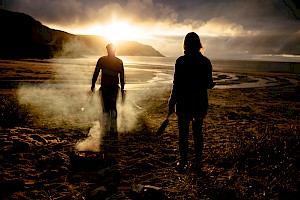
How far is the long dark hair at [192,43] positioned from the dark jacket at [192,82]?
0.07 meters

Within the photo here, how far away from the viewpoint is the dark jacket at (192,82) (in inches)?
161

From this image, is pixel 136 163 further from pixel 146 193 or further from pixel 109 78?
pixel 109 78

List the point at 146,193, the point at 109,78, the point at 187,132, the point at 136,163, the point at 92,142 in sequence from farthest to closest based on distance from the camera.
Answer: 1. the point at 109,78
2. the point at 92,142
3. the point at 136,163
4. the point at 187,132
5. the point at 146,193

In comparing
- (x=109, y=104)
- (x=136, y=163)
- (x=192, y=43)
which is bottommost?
(x=136, y=163)

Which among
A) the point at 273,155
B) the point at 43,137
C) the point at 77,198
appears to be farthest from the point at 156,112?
the point at 77,198

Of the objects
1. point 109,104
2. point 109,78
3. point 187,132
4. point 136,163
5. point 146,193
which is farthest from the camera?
point 109,104

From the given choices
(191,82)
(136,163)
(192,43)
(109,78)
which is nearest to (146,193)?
(136,163)

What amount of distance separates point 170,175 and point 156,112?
6298 millimetres

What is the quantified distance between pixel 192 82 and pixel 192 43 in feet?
2.07

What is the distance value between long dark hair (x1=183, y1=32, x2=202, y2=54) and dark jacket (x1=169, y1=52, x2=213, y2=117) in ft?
0.22

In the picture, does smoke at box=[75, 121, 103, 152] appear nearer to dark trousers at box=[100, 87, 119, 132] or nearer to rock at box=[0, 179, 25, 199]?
dark trousers at box=[100, 87, 119, 132]

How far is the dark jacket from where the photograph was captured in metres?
→ 4.09

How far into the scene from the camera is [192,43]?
410 centimetres

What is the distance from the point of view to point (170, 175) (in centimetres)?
445
